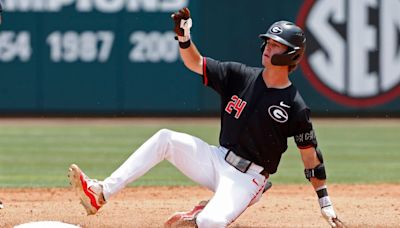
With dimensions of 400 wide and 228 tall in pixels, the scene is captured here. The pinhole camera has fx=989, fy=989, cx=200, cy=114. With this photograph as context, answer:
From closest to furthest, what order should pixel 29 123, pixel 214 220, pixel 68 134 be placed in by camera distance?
1. pixel 214 220
2. pixel 68 134
3. pixel 29 123

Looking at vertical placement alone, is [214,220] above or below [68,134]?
above

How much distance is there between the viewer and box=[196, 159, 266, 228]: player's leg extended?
21.2ft

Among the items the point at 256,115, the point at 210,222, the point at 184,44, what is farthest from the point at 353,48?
the point at 210,222

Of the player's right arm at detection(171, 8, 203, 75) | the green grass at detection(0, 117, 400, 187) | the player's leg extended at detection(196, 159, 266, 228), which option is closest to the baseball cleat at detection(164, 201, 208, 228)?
the player's leg extended at detection(196, 159, 266, 228)

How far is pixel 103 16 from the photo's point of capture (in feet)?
59.0

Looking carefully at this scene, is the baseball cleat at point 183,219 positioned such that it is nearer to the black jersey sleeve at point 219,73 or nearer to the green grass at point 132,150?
the black jersey sleeve at point 219,73

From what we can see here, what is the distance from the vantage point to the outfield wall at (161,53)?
1795 centimetres

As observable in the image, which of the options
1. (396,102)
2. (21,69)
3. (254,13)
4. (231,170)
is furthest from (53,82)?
(231,170)

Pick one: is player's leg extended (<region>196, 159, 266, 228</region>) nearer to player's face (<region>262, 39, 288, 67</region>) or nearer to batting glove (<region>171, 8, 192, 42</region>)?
player's face (<region>262, 39, 288, 67</region>)

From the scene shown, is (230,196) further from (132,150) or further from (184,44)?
(132,150)

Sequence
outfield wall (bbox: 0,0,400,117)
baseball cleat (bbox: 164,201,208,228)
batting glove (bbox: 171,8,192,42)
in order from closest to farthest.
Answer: batting glove (bbox: 171,8,192,42)
baseball cleat (bbox: 164,201,208,228)
outfield wall (bbox: 0,0,400,117)

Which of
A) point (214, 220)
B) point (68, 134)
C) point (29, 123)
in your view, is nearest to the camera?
point (214, 220)

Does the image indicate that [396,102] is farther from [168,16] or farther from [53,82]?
[53,82]

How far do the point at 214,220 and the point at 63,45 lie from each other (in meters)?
12.0
